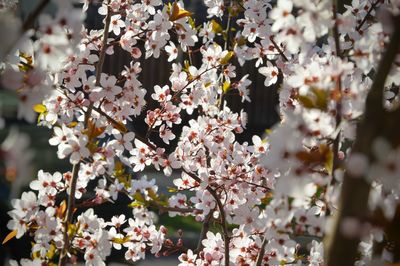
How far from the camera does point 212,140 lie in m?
2.27

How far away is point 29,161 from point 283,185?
426 millimetres

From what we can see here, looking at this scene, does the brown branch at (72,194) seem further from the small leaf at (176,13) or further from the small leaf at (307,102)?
the small leaf at (307,102)

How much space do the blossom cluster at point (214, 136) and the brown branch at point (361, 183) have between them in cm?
2

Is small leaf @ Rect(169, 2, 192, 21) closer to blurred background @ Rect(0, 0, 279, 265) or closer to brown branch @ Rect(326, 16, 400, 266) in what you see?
blurred background @ Rect(0, 0, 279, 265)

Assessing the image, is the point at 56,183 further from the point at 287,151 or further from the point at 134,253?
the point at 287,151

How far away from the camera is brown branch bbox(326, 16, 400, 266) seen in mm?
917

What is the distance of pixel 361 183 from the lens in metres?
0.92

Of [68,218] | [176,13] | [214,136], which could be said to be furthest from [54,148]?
[68,218]

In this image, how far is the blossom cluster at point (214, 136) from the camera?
44.1 inches

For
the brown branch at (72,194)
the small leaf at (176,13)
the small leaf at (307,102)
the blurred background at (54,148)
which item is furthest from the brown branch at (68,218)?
the small leaf at (307,102)

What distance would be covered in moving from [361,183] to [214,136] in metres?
1.38

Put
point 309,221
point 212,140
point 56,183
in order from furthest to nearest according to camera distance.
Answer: point 212,140, point 56,183, point 309,221

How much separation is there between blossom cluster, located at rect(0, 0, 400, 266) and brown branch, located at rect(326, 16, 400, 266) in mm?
15

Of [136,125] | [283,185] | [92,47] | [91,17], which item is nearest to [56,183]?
[92,47]
